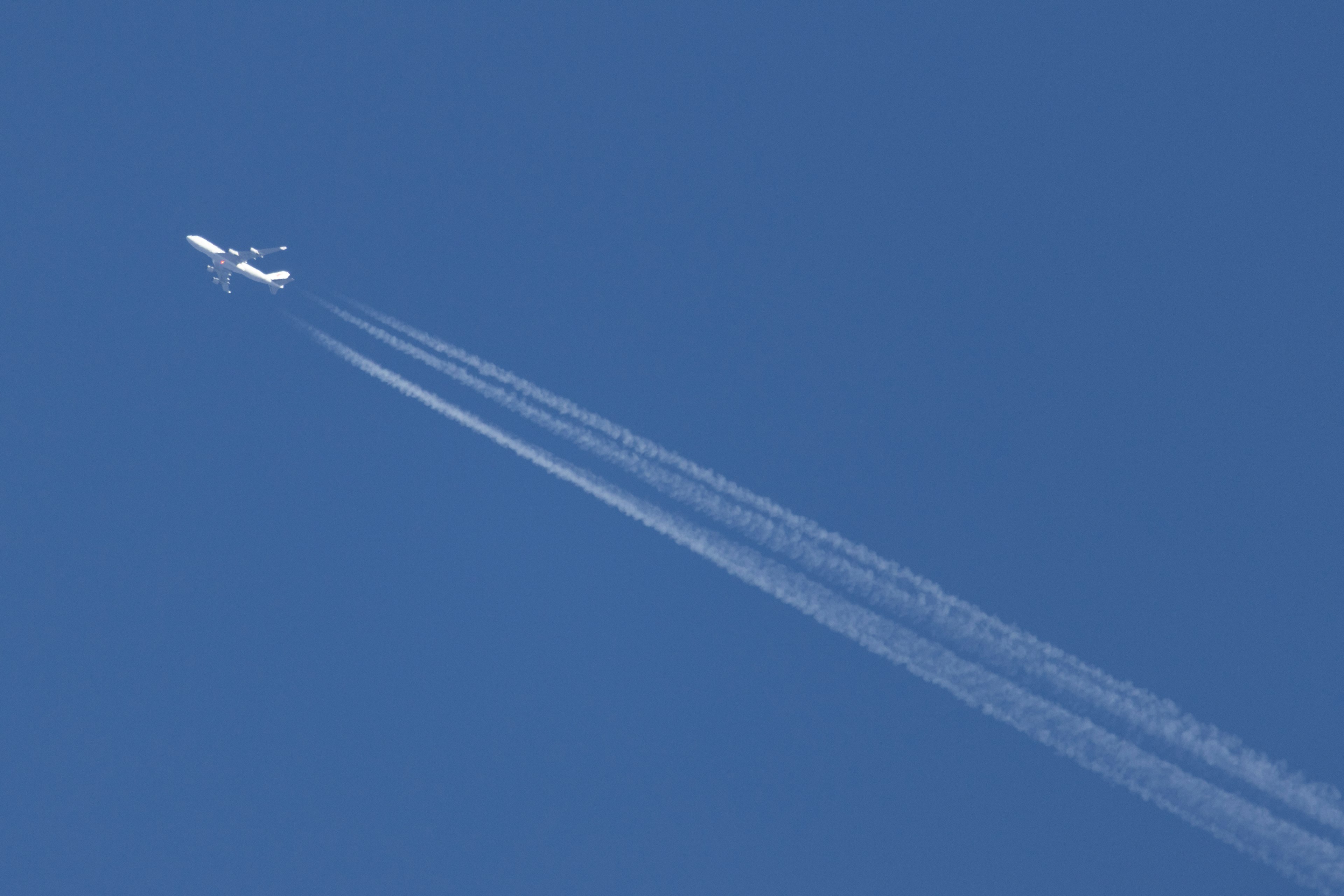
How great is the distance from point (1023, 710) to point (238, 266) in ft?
146

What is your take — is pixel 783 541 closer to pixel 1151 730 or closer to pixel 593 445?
pixel 593 445

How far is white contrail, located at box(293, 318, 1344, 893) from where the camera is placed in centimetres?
5212

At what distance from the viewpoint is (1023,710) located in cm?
5650

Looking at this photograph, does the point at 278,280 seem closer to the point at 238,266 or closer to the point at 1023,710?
the point at 238,266

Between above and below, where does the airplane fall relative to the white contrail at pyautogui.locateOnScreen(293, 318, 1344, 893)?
above

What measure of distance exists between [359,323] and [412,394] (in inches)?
262

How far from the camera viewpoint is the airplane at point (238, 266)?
73750mm

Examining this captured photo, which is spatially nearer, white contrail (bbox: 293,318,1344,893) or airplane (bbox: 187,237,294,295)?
white contrail (bbox: 293,318,1344,893)

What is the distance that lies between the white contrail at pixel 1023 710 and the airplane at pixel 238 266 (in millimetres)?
18488

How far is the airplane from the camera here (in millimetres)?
73750

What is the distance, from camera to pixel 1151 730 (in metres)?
54.7

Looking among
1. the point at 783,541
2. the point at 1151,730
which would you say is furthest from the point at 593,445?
the point at 1151,730

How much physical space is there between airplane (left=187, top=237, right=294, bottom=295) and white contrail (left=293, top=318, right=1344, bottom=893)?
1849 cm

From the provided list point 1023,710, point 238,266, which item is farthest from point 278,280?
point 1023,710
